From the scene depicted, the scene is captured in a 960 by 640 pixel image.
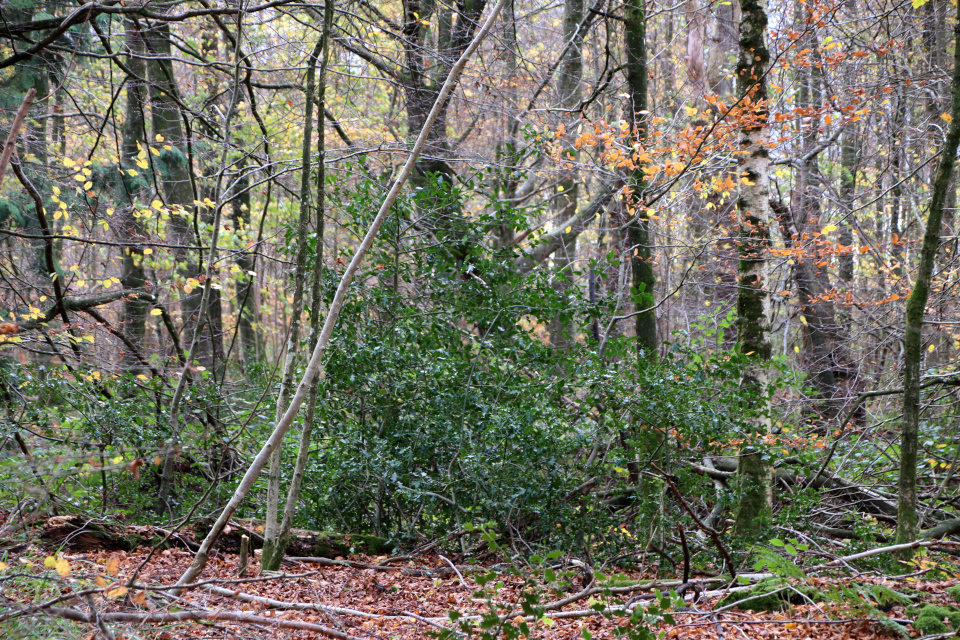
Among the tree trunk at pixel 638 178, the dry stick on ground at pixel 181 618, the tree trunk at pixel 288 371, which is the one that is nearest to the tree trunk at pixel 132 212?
the tree trunk at pixel 288 371

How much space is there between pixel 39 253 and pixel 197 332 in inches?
218

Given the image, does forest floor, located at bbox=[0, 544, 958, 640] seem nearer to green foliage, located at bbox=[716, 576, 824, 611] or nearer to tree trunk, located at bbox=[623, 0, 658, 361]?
green foliage, located at bbox=[716, 576, 824, 611]

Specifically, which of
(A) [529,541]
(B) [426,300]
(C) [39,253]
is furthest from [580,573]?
(C) [39,253]

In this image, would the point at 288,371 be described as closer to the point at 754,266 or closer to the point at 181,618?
the point at 181,618

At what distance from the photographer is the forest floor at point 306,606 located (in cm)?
288

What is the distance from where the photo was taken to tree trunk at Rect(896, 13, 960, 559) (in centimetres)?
412

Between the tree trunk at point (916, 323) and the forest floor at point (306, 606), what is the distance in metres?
0.51

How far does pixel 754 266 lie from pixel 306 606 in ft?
14.9

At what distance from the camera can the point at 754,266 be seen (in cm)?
579

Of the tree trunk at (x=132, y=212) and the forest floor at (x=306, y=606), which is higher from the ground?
the tree trunk at (x=132, y=212)

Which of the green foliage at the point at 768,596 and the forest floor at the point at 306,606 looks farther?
the green foliage at the point at 768,596

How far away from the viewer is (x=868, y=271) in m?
13.8

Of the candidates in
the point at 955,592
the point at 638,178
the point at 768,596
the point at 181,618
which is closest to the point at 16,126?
the point at 181,618

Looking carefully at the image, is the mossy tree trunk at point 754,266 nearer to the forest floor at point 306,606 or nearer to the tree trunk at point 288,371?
the forest floor at point 306,606
